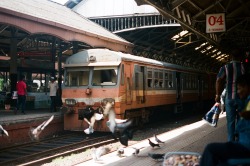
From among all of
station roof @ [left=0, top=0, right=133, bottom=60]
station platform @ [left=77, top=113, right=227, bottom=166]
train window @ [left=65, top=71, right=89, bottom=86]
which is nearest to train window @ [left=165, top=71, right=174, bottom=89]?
station roof @ [left=0, top=0, right=133, bottom=60]

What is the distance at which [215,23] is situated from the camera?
11891 mm

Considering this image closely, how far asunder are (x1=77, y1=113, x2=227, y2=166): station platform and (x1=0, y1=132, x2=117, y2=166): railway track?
2.55m

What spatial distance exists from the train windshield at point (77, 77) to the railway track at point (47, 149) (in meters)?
1.90

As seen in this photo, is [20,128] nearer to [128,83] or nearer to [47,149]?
[47,149]

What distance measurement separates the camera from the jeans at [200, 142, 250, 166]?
3123 mm

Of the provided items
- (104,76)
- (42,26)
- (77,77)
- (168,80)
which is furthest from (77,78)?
(168,80)

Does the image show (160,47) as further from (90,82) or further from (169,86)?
(90,82)

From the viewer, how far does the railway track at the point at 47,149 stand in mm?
8273

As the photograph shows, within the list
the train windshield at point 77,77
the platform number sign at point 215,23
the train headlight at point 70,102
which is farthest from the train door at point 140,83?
the platform number sign at point 215,23

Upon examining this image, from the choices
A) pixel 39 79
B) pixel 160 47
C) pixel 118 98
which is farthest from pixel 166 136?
pixel 160 47

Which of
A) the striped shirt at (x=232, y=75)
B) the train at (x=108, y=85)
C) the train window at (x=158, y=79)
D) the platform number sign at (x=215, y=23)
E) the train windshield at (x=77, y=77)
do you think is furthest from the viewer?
the train window at (x=158, y=79)

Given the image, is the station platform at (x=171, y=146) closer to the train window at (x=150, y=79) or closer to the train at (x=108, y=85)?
the train at (x=108, y=85)

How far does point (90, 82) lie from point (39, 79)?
8.32 metres

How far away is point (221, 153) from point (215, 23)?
31.1 feet
